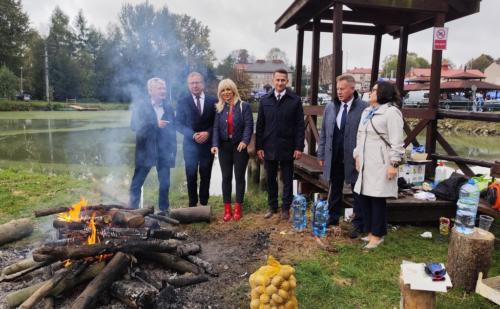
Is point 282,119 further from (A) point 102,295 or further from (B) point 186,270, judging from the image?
(A) point 102,295

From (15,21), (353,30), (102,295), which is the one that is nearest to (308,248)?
(102,295)

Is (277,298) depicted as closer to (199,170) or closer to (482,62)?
(199,170)

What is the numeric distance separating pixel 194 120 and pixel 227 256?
86.3 inches

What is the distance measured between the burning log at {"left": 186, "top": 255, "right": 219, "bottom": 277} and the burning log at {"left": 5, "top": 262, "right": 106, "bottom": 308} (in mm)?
879

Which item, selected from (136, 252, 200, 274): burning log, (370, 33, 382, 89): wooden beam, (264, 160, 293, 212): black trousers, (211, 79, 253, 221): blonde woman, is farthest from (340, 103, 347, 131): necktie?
(370, 33, 382, 89): wooden beam

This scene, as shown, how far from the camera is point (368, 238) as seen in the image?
4410mm

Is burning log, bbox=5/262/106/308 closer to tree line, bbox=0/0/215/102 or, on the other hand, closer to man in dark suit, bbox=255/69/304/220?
man in dark suit, bbox=255/69/304/220

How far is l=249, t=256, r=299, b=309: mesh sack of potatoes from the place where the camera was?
102 inches

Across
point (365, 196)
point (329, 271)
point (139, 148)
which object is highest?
point (139, 148)

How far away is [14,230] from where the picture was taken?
4492mm

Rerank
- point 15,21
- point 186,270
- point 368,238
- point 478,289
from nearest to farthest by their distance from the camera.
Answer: point 478,289, point 186,270, point 368,238, point 15,21

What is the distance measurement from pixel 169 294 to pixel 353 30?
6930 mm

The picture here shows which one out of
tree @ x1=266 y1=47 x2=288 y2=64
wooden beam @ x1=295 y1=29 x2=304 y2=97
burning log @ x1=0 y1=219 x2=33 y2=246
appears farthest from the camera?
tree @ x1=266 y1=47 x2=288 y2=64

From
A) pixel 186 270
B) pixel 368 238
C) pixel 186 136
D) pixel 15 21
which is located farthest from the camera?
pixel 15 21
